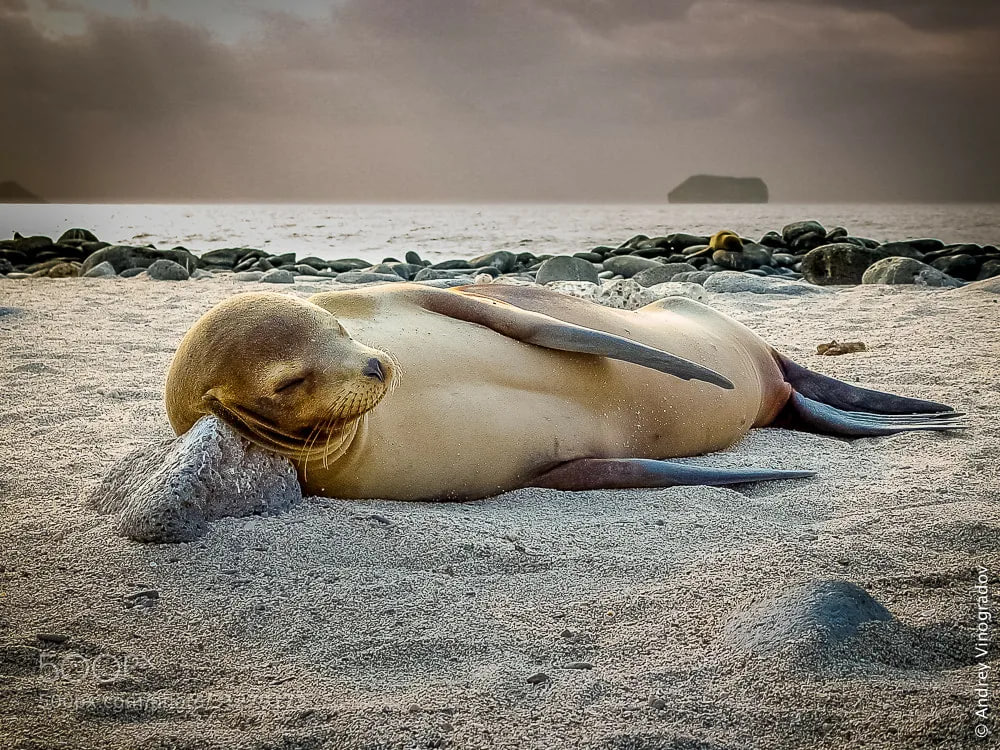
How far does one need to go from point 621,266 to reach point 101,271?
6400 mm

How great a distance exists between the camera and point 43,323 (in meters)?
6.57

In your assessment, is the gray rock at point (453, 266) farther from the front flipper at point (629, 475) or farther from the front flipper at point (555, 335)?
the front flipper at point (629, 475)

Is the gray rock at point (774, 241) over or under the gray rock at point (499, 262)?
over

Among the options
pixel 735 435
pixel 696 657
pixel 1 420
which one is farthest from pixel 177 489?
pixel 735 435

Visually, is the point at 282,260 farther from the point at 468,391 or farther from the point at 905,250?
the point at 468,391

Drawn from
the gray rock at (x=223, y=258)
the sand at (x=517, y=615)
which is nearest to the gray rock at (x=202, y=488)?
the sand at (x=517, y=615)

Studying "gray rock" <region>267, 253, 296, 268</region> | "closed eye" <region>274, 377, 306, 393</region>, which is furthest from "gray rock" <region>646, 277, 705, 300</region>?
"gray rock" <region>267, 253, 296, 268</region>

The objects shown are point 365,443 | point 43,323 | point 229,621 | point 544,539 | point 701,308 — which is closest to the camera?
point 229,621

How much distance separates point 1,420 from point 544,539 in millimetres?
2493

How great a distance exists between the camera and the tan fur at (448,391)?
2.59 metres

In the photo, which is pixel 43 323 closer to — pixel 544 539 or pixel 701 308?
pixel 701 308

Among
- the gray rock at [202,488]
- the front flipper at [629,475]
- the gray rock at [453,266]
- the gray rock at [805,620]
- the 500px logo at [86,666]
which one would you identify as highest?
the gray rock at [453,266]

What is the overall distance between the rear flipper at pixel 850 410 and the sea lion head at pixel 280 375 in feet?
6.75

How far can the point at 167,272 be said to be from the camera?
1063cm
